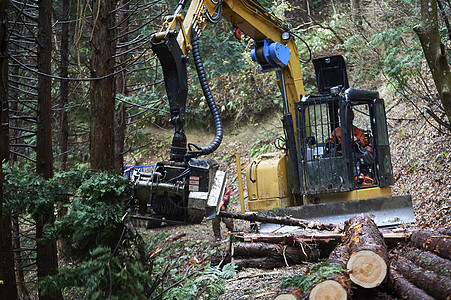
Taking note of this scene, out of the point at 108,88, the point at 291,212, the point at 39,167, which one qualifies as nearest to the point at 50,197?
the point at 39,167

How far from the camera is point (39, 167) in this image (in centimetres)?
744

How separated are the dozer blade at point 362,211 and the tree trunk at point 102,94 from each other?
302cm

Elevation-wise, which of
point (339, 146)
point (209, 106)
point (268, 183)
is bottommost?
point (268, 183)

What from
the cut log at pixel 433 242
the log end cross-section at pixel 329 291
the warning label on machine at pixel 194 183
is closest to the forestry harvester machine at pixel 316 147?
the cut log at pixel 433 242

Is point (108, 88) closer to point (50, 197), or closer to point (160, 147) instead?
point (50, 197)

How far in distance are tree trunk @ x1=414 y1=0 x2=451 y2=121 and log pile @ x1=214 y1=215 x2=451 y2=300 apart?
6.54ft

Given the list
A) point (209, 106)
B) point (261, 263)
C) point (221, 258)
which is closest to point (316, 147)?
point (261, 263)

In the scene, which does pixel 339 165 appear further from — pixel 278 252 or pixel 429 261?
pixel 429 261

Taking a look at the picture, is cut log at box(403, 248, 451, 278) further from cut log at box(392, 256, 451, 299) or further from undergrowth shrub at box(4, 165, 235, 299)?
undergrowth shrub at box(4, 165, 235, 299)

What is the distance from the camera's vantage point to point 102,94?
7730mm

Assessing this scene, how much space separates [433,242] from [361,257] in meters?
1.33

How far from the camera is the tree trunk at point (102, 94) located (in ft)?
25.2

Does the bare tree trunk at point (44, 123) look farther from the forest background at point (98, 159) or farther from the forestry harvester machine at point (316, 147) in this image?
the forestry harvester machine at point (316, 147)

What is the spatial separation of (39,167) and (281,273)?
13.7 feet
